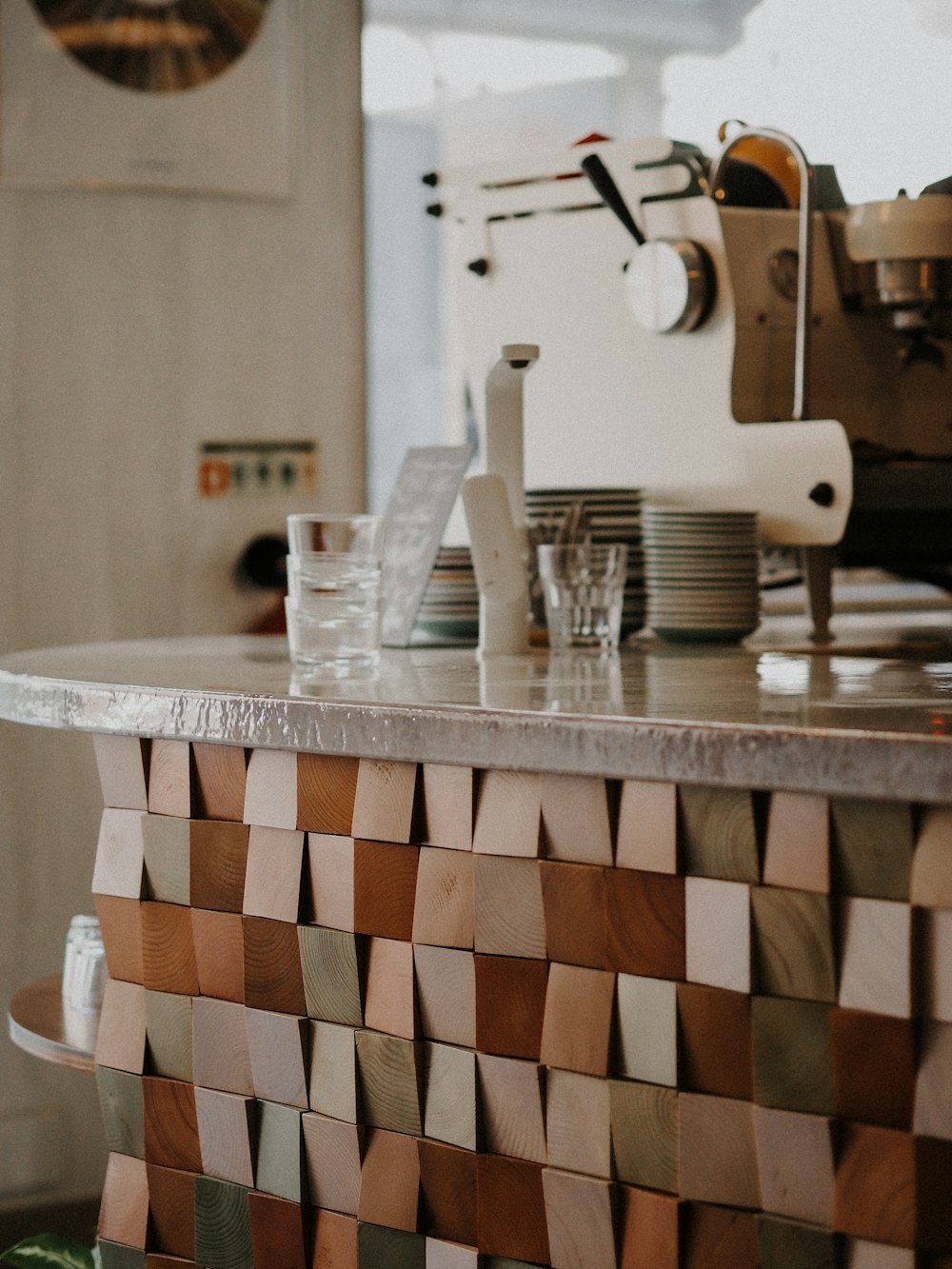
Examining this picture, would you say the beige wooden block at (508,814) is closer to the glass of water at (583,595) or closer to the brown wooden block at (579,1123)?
the brown wooden block at (579,1123)

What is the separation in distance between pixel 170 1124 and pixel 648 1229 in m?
0.40

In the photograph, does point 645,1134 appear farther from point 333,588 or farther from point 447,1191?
point 333,588

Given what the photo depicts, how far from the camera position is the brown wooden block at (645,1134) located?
0.90 meters

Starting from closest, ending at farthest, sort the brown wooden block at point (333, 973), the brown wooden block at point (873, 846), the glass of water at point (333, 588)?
the brown wooden block at point (873, 846) → the brown wooden block at point (333, 973) → the glass of water at point (333, 588)

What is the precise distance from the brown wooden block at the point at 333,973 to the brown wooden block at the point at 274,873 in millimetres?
23

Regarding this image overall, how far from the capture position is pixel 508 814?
958 mm

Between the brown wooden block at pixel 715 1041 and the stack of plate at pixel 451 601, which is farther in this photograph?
the stack of plate at pixel 451 601

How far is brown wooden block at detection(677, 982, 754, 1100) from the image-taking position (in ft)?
2.87

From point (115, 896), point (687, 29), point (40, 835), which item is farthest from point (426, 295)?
point (115, 896)

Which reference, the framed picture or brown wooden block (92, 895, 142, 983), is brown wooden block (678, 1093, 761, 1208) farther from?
the framed picture

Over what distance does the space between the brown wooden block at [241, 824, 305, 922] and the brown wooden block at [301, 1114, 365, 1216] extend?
0.45ft

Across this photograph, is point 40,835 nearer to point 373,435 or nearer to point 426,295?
point 373,435

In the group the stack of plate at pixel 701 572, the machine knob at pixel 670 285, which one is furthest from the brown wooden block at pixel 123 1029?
the machine knob at pixel 670 285

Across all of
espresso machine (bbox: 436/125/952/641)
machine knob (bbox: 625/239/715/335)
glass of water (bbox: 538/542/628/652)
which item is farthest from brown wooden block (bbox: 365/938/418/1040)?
machine knob (bbox: 625/239/715/335)
